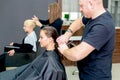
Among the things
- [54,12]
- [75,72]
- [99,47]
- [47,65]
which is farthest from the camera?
[75,72]

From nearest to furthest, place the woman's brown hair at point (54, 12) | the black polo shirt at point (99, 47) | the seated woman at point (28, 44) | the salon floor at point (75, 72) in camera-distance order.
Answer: the black polo shirt at point (99, 47), the seated woman at point (28, 44), the woman's brown hair at point (54, 12), the salon floor at point (75, 72)

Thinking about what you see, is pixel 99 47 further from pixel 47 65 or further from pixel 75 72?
pixel 75 72

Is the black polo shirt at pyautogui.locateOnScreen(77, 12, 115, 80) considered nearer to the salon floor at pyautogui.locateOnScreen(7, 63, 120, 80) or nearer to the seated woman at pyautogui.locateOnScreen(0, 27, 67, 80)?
the seated woman at pyautogui.locateOnScreen(0, 27, 67, 80)

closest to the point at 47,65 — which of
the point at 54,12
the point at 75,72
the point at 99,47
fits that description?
the point at 99,47

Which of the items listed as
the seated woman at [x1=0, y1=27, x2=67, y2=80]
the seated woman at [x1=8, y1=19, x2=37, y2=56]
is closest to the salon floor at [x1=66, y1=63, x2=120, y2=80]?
the seated woman at [x1=8, y1=19, x2=37, y2=56]

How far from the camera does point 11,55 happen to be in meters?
3.20

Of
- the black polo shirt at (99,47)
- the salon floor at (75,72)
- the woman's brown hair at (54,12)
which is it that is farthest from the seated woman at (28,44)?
the black polo shirt at (99,47)

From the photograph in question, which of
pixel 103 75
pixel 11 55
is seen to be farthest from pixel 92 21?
pixel 11 55

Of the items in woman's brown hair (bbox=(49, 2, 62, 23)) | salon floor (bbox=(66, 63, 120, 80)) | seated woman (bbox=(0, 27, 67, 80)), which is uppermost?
woman's brown hair (bbox=(49, 2, 62, 23))

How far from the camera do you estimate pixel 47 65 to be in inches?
85.0

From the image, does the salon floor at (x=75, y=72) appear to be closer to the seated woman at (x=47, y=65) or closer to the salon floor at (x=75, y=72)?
the salon floor at (x=75, y=72)

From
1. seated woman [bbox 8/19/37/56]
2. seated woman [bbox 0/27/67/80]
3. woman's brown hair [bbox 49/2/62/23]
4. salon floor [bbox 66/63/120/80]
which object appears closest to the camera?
seated woman [bbox 0/27/67/80]

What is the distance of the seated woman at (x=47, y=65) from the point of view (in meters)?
2.07

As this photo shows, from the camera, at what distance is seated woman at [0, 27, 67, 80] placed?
6.78ft
